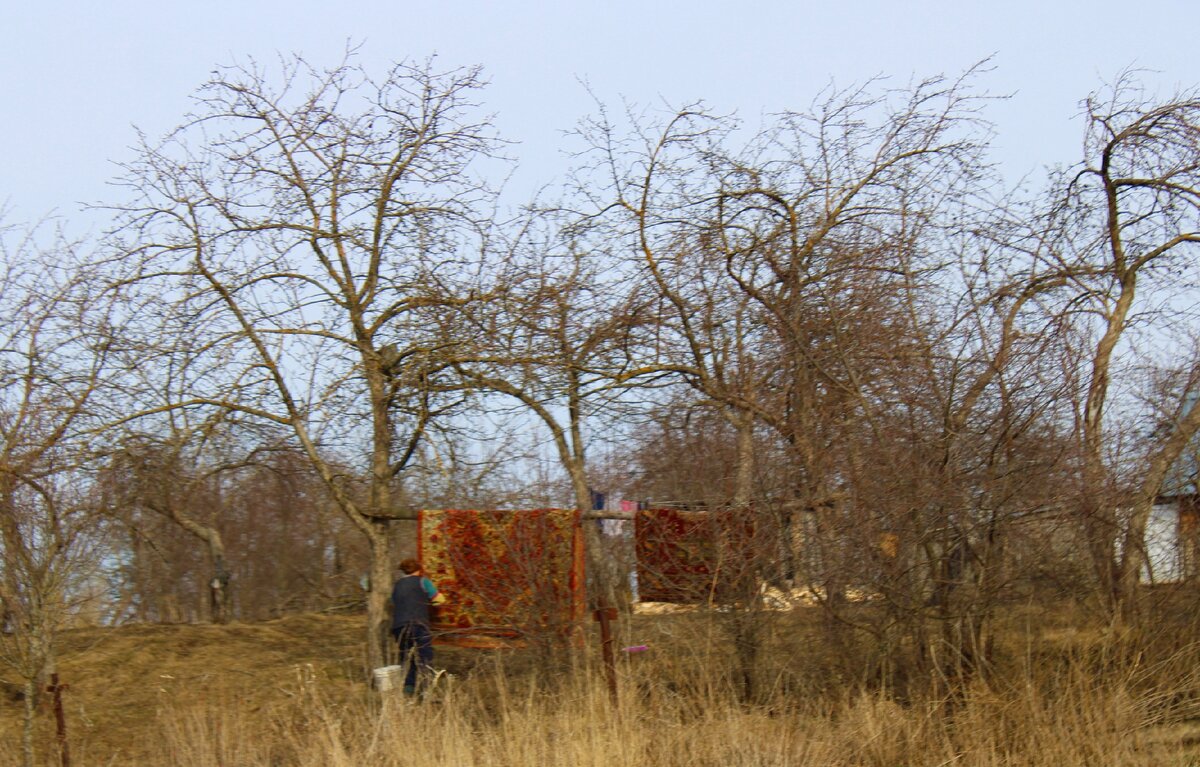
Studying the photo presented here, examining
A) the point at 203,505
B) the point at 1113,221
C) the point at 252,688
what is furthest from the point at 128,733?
the point at 1113,221

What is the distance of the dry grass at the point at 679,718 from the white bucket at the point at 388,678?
0.60 ft

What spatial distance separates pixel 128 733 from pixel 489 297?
495 cm

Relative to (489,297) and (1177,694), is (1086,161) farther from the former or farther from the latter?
(489,297)

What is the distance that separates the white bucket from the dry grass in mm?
184

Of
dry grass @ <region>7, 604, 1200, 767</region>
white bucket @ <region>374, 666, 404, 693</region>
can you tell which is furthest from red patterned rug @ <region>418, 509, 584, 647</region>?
white bucket @ <region>374, 666, 404, 693</region>

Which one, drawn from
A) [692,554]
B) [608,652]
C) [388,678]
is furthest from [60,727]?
[692,554]

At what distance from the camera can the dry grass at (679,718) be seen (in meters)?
8.23

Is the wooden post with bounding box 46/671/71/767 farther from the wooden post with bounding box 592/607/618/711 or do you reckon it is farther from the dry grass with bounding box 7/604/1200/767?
the wooden post with bounding box 592/607/618/711

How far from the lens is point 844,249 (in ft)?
38.0

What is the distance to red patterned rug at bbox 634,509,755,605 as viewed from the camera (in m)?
9.76

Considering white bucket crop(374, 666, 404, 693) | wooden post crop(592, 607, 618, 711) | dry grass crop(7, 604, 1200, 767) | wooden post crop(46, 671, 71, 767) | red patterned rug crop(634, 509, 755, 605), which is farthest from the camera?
white bucket crop(374, 666, 404, 693)

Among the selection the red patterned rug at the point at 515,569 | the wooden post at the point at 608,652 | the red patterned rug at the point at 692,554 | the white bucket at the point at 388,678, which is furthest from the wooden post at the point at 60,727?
the red patterned rug at the point at 692,554

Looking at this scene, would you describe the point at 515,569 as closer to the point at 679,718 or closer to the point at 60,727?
the point at 679,718

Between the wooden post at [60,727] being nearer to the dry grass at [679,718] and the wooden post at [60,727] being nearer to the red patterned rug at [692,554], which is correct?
the dry grass at [679,718]
